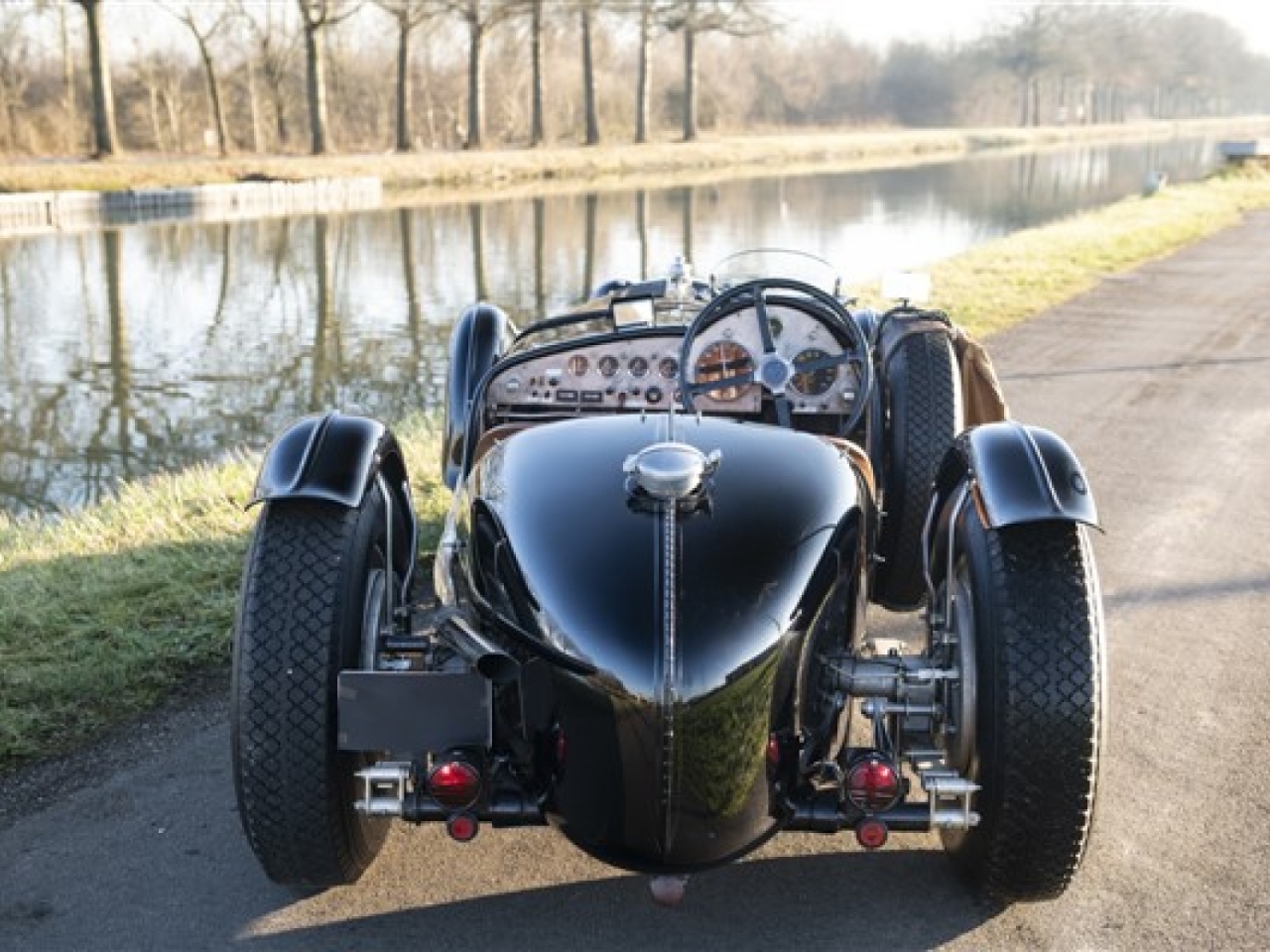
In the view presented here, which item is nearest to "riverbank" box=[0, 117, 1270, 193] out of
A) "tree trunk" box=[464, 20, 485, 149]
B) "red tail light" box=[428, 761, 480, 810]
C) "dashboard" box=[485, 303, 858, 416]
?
"tree trunk" box=[464, 20, 485, 149]

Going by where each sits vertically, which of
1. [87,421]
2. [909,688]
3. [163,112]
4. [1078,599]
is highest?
[163,112]

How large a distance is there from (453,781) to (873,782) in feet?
2.99

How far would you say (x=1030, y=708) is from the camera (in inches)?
116

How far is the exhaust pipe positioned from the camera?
286cm

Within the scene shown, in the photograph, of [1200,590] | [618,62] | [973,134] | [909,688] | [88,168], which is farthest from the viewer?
[973,134]

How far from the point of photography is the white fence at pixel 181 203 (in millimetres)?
23641

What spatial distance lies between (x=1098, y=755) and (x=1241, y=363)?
8.45 metres

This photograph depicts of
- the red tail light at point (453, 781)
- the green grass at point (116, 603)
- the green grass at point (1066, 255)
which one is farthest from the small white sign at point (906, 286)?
the green grass at point (1066, 255)

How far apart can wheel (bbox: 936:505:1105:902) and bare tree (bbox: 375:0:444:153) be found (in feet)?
122

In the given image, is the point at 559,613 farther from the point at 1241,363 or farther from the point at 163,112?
the point at 163,112

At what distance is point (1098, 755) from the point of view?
2.96m

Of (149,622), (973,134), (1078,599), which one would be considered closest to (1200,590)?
(1078,599)

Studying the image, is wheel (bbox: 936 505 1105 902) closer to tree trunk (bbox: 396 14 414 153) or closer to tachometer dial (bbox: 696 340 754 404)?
tachometer dial (bbox: 696 340 754 404)

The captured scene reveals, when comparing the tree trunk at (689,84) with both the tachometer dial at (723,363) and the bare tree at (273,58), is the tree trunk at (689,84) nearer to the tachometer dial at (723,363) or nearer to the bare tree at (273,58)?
the bare tree at (273,58)
